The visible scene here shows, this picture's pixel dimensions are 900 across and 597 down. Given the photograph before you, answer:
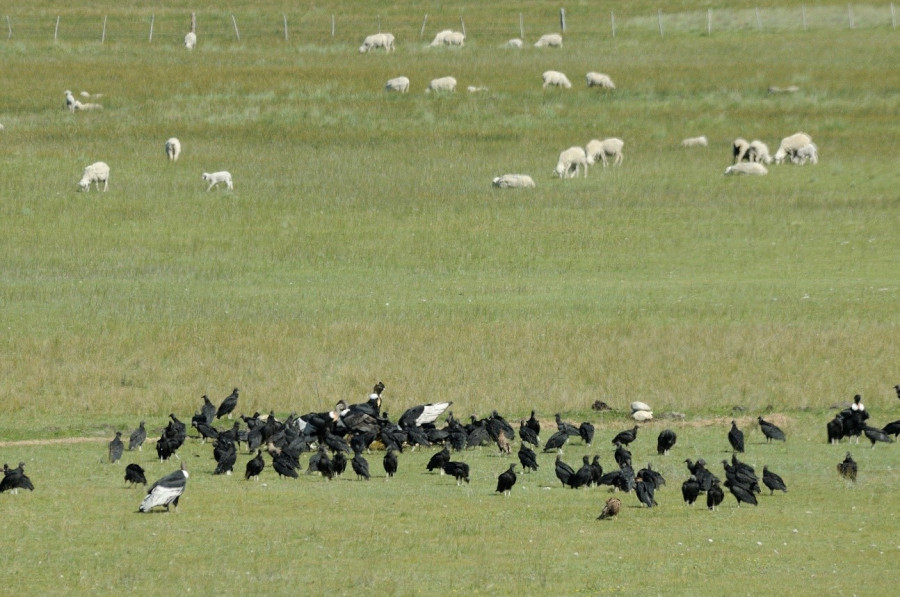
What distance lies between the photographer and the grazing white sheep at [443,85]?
7881 cm

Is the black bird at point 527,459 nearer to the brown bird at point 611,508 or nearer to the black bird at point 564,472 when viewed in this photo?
the black bird at point 564,472

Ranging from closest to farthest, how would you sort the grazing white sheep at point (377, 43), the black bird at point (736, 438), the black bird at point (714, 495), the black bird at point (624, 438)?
the black bird at point (714, 495)
the black bird at point (736, 438)
the black bird at point (624, 438)
the grazing white sheep at point (377, 43)

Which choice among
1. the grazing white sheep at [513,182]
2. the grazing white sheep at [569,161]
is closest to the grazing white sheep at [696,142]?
the grazing white sheep at [569,161]

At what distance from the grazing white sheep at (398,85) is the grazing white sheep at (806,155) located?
23.5 metres

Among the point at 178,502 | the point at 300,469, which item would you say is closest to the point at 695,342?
the point at 300,469

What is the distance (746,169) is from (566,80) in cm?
1998

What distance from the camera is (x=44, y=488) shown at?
22.6 metres

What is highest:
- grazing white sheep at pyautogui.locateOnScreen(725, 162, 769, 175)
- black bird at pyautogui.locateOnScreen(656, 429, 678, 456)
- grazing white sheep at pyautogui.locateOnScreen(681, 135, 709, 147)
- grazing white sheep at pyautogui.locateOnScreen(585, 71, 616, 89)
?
grazing white sheep at pyautogui.locateOnScreen(585, 71, 616, 89)

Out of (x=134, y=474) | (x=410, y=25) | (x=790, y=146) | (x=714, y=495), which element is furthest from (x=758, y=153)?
(x=410, y=25)

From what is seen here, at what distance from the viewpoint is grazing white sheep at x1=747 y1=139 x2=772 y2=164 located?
65.2 m

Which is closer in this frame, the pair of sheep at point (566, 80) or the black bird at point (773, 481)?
the black bird at point (773, 481)

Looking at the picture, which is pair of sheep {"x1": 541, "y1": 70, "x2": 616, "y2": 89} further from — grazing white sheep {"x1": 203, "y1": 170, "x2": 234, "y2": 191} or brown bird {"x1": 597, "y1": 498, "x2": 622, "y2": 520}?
brown bird {"x1": 597, "y1": 498, "x2": 622, "y2": 520}

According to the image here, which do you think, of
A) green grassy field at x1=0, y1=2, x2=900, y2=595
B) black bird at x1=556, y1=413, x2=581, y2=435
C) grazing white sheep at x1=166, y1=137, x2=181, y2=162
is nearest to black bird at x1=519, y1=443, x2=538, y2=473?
green grassy field at x1=0, y1=2, x2=900, y2=595

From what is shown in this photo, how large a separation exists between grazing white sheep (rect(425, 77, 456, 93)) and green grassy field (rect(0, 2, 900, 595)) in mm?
788
